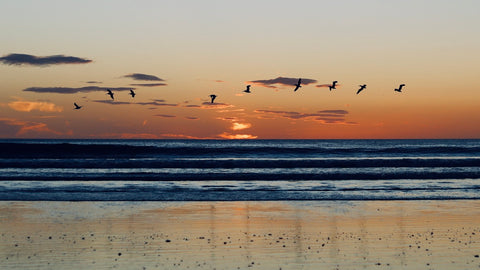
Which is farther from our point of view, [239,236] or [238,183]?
[238,183]

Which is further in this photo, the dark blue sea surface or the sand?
the dark blue sea surface

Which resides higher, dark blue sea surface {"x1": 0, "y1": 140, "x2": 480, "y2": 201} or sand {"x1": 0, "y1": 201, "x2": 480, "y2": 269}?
sand {"x1": 0, "y1": 201, "x2": 480, "y2": 269}

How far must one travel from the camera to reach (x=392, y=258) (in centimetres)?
1282

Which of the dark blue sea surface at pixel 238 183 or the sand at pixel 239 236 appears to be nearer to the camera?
the sand at pixel 239 236

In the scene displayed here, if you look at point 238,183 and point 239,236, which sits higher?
point 239,236

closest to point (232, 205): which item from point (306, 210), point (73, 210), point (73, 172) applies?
point (306, 210)

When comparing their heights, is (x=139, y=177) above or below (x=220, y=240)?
below

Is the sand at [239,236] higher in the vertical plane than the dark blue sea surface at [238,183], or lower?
higher

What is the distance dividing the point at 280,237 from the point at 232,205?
268 inches

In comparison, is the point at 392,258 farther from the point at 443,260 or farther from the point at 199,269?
the point at 199,269

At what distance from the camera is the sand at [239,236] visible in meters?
12.5

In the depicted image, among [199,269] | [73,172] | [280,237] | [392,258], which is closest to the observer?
[199,269]

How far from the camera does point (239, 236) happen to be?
15.1 m

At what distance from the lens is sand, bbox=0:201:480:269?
12.5m
